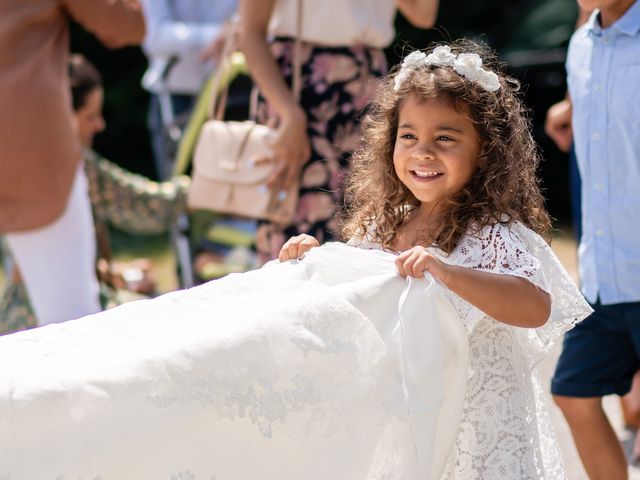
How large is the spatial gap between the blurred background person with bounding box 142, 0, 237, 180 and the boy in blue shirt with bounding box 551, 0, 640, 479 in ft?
9.04

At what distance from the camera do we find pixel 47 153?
4.13 meters

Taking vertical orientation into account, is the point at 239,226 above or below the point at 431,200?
below

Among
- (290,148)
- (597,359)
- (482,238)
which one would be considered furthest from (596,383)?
(290,148)

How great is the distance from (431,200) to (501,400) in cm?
49

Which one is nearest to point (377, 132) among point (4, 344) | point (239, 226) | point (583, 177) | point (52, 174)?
point (583, 177)

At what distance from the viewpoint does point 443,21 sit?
877cm

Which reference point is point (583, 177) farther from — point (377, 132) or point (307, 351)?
point (307, 351)

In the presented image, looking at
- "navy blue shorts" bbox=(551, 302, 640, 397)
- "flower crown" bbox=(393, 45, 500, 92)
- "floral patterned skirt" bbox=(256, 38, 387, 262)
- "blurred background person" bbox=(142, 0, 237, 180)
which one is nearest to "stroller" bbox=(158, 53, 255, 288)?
"blurred background person" bbox=(142, 0, 237, 180)

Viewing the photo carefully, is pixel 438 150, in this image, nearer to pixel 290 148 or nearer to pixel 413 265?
pixel 413 265

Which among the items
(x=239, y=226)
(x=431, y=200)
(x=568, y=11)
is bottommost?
(x=239, y=226)

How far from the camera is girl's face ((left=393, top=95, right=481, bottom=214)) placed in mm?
2695

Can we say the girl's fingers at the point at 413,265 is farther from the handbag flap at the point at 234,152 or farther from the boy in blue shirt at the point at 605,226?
the handbag flap at the point at 234,152

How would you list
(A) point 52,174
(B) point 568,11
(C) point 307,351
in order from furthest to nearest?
(B) point 568,11 < (A) point 52,174 < (C) point 307,351

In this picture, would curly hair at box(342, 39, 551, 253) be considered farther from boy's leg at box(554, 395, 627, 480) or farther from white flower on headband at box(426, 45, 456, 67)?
boy's leg at box(554, 395, 627, 480)
